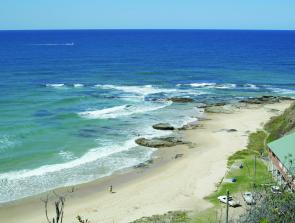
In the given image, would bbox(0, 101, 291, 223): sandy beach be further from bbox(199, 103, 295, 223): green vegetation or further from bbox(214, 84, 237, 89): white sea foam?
bbox(214, 84, 237, 89): white sea foam

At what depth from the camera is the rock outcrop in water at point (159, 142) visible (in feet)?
174

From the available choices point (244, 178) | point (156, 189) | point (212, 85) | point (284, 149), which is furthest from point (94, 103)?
point (284, 149)

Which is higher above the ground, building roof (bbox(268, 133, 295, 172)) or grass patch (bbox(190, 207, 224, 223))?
building roof (bbox(268, 133, 295, 172))

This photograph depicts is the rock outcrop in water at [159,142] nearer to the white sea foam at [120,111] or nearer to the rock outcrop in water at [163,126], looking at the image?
the rock outcrop in water at [163,126]

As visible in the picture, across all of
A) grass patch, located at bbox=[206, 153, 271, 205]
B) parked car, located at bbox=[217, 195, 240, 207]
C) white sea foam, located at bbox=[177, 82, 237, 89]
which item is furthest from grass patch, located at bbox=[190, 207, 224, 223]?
white sea foam, located at bbox=[177, 82, 237, 89]

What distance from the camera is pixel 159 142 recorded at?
5381 centimetres

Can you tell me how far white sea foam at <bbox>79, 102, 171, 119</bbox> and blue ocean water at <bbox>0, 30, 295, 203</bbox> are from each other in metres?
0.14

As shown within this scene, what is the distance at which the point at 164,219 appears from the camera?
33.3m

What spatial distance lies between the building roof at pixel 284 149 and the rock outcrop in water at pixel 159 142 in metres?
17.3

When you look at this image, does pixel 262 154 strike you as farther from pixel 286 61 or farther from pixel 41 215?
pixel 286 61

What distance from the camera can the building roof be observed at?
111ft

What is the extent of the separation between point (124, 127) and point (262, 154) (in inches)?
770

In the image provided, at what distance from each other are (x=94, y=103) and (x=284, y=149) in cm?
4308

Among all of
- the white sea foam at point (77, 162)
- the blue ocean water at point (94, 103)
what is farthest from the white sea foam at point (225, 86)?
the white sea foam at point (77, 162)
